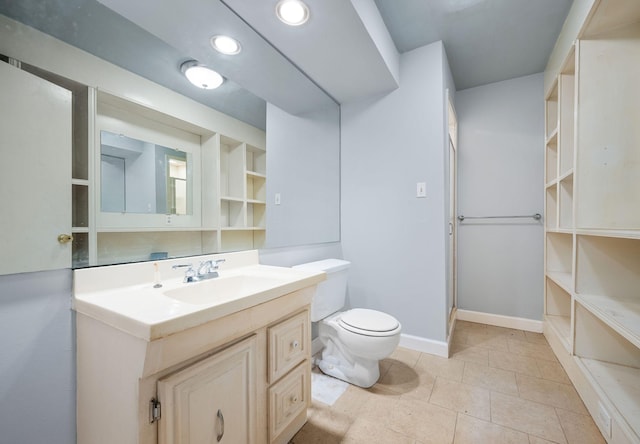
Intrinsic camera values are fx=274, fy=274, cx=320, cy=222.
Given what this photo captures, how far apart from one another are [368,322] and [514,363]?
3.89 ft

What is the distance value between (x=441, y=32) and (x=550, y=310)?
2442 mm

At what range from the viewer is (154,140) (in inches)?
47.3

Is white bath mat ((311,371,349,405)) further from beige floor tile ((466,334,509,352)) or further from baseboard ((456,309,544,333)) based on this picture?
baseboard ((456,309,544,333))

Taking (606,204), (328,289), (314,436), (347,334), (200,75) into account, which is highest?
(200,75)

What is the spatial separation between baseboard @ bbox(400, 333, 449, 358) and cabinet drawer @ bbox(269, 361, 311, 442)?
3.68 ft

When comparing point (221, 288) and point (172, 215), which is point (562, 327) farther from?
point (172, 215)

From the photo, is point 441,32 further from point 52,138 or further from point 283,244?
point 52,138


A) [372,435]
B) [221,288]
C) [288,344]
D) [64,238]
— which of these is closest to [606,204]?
[372,435]

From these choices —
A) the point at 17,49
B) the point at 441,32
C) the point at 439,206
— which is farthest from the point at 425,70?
the point at 17,49

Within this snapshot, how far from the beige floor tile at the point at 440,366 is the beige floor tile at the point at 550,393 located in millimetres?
336

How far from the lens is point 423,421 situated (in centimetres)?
138

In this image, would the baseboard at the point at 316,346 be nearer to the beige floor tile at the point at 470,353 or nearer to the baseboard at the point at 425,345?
the baseboard at the point at 425,345

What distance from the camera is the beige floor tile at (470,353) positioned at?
6.57 feet

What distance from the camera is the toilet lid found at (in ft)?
5.20
